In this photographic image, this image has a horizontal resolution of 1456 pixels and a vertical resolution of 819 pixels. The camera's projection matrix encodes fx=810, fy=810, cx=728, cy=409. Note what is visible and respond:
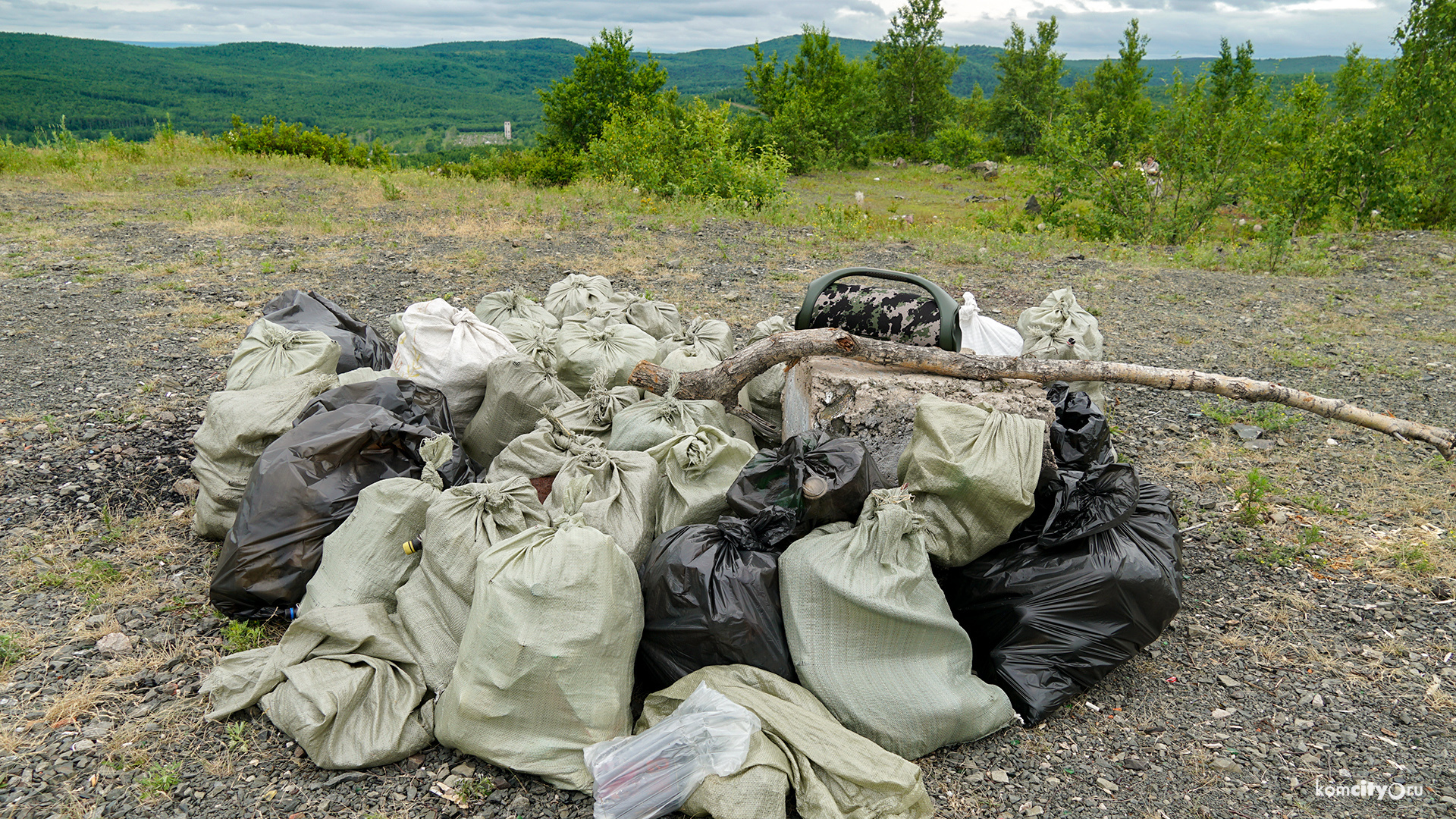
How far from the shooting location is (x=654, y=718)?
6.63 feet

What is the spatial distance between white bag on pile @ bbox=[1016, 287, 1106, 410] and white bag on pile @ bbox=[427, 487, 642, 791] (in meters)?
2.31

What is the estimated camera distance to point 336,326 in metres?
3.93

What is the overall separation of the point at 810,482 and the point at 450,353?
183cm

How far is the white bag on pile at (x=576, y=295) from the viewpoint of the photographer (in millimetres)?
4238

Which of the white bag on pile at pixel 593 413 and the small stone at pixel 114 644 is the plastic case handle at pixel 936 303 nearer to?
the white bag on pile at pixel 593 413

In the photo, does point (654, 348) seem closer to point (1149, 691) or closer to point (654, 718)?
point (654, 718)

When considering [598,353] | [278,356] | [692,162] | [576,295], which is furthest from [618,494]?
[692,162]

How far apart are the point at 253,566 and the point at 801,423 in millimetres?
1911

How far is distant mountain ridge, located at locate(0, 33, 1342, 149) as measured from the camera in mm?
74125

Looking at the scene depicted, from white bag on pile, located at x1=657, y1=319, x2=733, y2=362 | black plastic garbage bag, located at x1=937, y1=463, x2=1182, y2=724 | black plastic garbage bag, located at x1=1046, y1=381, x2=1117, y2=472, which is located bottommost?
black plastic garbage bag, located at x1=937, y1=463, x2=1182, y2=724

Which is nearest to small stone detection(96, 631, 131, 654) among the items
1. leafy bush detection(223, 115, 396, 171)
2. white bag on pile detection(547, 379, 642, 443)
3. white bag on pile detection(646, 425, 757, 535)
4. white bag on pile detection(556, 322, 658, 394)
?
white bag on pile detection(547, 379, 642, 443)

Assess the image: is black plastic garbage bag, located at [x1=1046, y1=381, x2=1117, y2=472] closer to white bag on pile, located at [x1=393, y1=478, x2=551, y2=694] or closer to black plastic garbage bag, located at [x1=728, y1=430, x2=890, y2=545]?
black plastic garbage bag, located at [x1=728, y1=430, x2=890, y2=545]

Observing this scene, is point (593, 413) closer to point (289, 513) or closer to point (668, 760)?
point (289, 513)

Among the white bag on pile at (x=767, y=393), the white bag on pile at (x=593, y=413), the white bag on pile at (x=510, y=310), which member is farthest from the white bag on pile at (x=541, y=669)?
the white bag on pile at (x=510, y=310)
